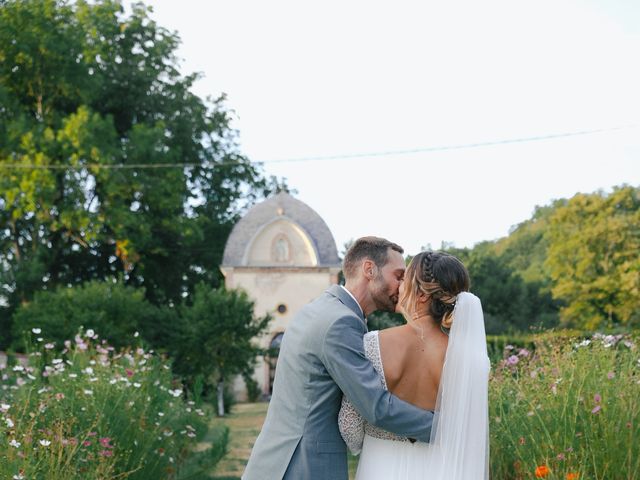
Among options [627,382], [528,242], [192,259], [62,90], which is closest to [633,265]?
[192,259]

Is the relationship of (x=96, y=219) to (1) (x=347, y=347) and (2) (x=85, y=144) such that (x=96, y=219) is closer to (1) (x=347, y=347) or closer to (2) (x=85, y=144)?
(2) (x=85, y=144)

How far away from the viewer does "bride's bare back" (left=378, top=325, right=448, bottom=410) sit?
3.75 metres

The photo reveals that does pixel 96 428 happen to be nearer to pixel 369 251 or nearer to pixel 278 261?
pixel 369 251

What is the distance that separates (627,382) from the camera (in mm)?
6199

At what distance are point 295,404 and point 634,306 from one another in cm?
3802

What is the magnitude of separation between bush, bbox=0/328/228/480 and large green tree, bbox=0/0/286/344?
17.4 m

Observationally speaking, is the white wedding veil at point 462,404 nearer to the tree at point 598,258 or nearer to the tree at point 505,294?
the tree at point 598,258

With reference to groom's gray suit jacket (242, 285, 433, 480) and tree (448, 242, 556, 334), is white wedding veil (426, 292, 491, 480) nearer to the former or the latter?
groom's gray suit jacket (242, 285, 433, 480)

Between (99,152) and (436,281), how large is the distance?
2426cm

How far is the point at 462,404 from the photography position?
3812mm

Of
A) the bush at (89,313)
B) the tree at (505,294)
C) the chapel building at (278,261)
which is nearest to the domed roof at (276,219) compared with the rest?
the chapel building at (278,261)

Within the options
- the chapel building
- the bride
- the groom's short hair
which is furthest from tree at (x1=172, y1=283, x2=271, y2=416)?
the bride

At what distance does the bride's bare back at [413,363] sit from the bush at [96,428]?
2246 millimetres

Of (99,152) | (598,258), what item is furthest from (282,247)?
(598,258)
